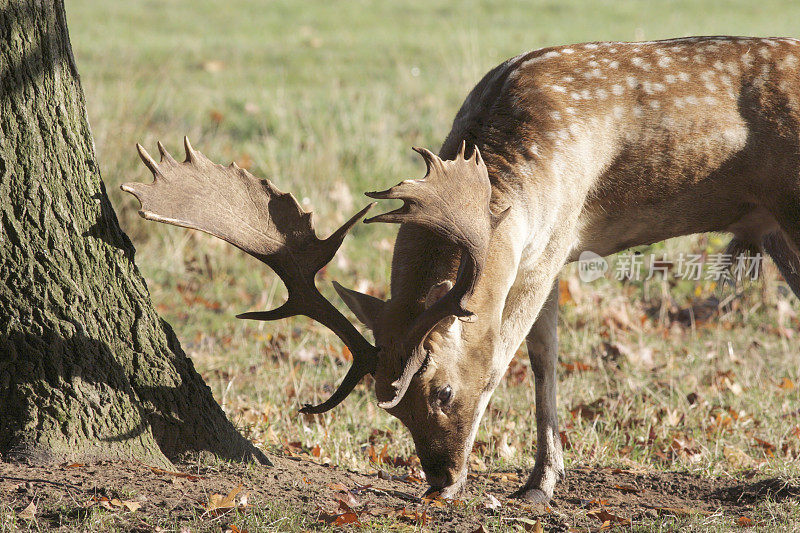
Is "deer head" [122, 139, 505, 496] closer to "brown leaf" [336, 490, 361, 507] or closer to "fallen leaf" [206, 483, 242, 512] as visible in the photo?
"brown leaf" [336, 490, 361, 507]

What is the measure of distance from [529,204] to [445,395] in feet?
2.80

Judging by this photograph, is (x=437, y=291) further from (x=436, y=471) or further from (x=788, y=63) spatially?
(x=788, y=63)

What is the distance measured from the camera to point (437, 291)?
3.38m

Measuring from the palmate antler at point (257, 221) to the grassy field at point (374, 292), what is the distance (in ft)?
3.63

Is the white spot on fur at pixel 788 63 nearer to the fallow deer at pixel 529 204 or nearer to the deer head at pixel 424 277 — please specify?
the fallow deer at pixel 529 204

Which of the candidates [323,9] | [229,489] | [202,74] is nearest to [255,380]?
[229,489]

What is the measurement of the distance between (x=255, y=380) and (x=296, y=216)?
7.45 ft

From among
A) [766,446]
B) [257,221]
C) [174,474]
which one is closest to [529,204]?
[257,221]

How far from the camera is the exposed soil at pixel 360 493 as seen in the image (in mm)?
3193

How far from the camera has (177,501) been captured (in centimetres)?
326

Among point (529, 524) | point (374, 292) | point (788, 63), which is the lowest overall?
point (529, 524)

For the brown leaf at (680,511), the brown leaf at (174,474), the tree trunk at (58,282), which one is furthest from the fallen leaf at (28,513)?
the brown leaf at (680,511)

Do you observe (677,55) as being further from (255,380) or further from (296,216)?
(255,380)

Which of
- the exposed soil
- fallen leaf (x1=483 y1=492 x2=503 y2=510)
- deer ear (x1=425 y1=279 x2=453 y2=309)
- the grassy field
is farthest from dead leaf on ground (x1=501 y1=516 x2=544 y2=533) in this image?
deer ear (x1=425 y1=279 x2=453 y2=309)
